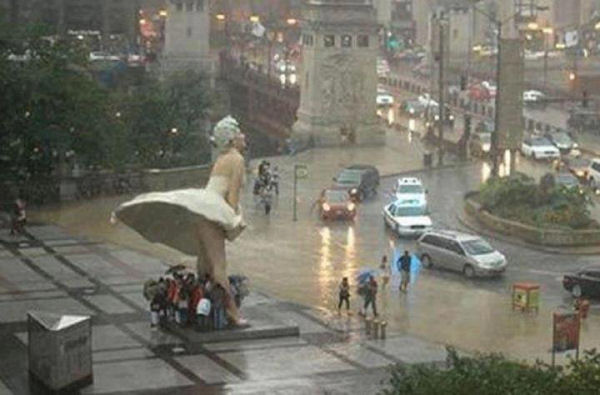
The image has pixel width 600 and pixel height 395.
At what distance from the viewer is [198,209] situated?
32844mm

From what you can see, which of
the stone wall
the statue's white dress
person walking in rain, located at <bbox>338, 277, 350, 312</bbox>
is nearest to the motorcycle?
the stone wall

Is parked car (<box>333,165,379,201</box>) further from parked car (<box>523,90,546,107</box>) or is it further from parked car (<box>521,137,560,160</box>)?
parked car (<box>523,90,546,107</box>)

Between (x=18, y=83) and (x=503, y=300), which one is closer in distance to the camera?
(x=503, y=300)

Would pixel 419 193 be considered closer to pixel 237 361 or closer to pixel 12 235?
pixel 12 235

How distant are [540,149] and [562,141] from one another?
4125 millimetres

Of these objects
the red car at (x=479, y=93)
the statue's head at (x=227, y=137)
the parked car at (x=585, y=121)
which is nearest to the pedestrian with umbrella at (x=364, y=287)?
the statue's head at (x=227, y=137)

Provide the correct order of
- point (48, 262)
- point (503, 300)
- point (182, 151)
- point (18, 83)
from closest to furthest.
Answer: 1. point (503, 300)
2. point (48, 262)
3. point (18, 83)
4. point (182, 151)

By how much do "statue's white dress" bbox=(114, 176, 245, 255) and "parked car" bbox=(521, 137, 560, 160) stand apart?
41.6m

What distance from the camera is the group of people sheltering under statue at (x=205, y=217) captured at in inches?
1299

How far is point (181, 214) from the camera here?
33031mm

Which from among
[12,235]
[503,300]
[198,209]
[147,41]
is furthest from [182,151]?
[147,41]

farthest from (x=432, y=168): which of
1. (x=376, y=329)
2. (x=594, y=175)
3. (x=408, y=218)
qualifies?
(x=376, y=329)

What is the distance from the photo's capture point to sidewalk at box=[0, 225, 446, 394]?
29.4m

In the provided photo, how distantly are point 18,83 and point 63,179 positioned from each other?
4.18 metres
